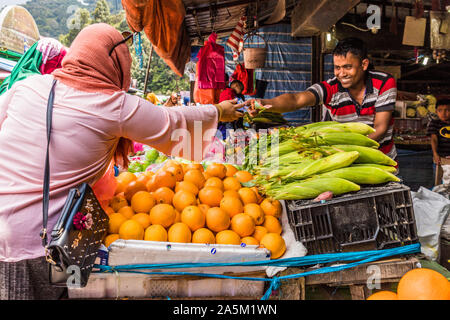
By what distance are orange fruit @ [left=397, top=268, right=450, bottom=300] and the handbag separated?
4.53 feet

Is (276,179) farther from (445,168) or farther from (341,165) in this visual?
(445,168)

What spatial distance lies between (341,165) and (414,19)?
146 inches

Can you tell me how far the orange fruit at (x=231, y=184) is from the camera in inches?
84.2

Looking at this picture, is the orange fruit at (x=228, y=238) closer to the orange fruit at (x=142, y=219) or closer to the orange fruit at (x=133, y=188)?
the orange fruit at (x=142, y=219)

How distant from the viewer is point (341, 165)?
189 cm

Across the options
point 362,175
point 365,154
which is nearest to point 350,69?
point 365,154

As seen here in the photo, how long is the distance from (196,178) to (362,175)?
3.56 feet

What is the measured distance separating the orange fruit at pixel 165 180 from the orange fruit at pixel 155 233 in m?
0.44

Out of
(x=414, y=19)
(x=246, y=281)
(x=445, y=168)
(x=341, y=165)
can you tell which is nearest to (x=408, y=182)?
(x=445, y=168)

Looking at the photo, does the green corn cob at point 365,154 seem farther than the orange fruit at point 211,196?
Result: Yes

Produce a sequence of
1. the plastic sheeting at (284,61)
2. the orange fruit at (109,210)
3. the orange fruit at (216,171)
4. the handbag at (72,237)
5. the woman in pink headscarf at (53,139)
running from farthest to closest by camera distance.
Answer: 1. the plastic sheeting at (284,61)
2. the orange fruit at (216,171)
3. the orange fruit at (109,210)
4. the woman in pink headscarf at (53,139)
5. the handbag at (72,237)

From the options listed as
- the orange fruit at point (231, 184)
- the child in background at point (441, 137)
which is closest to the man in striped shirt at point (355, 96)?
the orange fruit at point (231, 184)

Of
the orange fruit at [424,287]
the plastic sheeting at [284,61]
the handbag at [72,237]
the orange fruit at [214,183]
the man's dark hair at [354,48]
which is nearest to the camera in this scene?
the orange fruit at [424,287]

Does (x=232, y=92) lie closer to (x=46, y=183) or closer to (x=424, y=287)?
(x=46, y=183)
